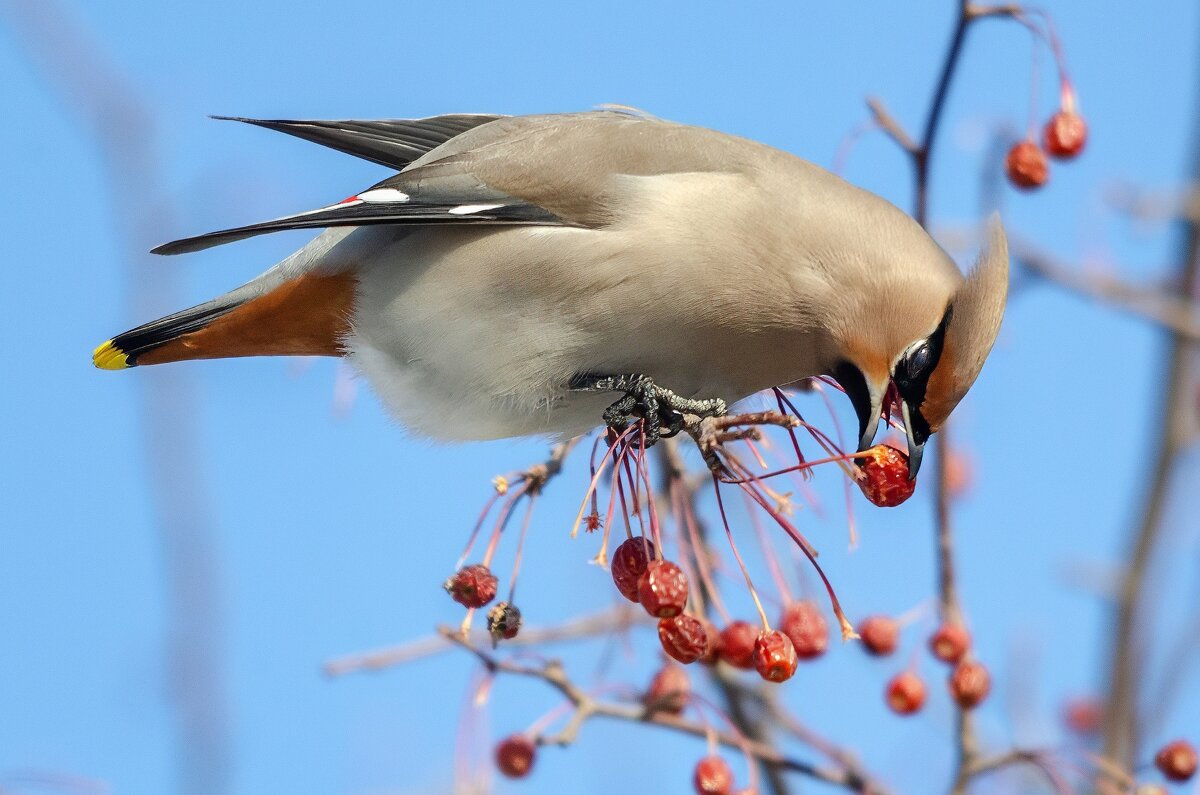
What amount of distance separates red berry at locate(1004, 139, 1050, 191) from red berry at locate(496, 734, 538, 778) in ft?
5.85

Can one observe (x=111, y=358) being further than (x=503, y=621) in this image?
Yes

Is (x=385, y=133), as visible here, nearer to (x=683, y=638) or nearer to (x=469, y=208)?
(x=469, y=208)

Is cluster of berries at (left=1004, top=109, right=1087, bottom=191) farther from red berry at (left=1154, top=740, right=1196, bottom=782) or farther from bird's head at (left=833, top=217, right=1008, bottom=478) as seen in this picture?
red berry at (left=1154, top=740, right=1196, bottom=782)

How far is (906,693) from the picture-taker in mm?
3789

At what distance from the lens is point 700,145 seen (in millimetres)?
Answer: 3604

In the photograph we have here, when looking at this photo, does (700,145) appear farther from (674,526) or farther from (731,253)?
(674,526)

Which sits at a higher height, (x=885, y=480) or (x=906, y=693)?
(x=885, y=480)

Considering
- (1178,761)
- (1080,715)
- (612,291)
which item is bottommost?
(1080,715)

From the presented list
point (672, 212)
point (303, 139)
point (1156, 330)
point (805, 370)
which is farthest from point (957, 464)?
point (303, 139)

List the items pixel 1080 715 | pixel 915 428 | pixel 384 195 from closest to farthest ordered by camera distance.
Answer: pixel 915 428, pixel 384 195, pixel 1080 715

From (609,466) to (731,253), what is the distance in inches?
23.9

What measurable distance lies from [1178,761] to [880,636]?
70 cm

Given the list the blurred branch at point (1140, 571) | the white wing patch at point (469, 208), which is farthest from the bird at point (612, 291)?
the blurred branch at point (1140, 571)

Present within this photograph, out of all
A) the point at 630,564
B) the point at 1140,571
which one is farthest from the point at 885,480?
the point at 1140,571
